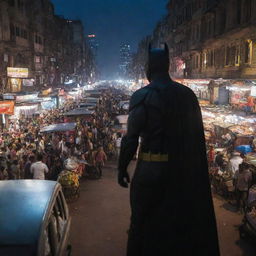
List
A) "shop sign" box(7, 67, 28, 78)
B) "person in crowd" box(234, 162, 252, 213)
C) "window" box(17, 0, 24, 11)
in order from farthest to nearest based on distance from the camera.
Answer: "window" box(17, 0, 24, 11), "shop sign" box(7, 67, 28, 78), "person in crowd" box(234, 162, 252, 213)

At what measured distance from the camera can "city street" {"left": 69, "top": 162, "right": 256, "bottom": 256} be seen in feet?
Result: 28.2

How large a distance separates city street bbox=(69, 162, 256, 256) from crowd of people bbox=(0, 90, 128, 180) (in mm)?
1899

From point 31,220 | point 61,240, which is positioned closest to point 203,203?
point 31,220

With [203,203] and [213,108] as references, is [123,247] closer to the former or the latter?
[203,203]

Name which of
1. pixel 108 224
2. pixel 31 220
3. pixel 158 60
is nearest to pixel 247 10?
pixel 108 224

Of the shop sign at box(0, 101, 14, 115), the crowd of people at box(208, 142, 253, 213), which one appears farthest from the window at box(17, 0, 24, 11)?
the crowd of people at box(208, 142, 253, 213)

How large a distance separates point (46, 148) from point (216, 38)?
20576 millimetres

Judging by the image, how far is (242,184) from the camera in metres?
11.3

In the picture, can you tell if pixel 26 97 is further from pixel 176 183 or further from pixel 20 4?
pixel 176 183

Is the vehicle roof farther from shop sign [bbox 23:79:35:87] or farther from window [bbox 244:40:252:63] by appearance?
shop sign [bbox 23:79:35:87]

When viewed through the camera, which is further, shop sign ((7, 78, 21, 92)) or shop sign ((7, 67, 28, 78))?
shop sign ((7, 78, 21, 92))

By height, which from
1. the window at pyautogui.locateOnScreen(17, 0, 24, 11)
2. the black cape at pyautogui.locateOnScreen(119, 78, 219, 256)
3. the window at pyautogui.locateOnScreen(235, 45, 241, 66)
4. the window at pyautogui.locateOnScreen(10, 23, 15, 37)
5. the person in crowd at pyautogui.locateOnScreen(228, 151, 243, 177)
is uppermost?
the window at pyautogui.locateOnScreen(17, 0, 24, 11)

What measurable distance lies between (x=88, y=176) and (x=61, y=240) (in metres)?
11.3

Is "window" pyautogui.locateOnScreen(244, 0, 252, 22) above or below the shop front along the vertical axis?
above
